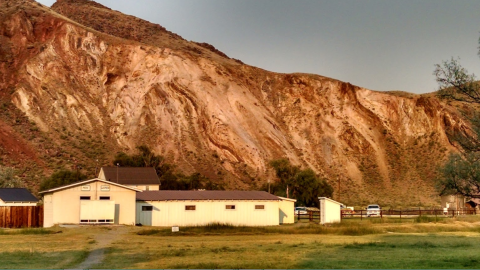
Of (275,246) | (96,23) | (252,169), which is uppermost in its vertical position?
(96,23)

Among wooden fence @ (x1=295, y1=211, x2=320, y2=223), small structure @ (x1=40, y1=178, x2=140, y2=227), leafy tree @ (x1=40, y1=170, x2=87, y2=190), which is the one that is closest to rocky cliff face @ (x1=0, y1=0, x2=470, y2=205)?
leafy tree @ (x1=40, y1=170, x2=87, y2=190)

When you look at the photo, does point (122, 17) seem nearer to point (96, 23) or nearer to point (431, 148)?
point (96, 23)

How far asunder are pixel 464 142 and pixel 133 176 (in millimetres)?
50611

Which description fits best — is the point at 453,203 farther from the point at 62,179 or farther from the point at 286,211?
the point at 62,179

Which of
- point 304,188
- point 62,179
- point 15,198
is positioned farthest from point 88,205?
point 304,188

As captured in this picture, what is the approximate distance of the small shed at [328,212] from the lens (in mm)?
52156

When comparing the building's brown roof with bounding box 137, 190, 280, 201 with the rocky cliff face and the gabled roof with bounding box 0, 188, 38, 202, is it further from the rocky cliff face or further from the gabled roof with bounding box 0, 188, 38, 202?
the rocky cliff face

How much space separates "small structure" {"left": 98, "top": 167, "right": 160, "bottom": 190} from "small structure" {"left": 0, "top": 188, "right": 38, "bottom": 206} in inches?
507

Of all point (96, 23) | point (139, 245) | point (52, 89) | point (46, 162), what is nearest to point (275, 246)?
point (139, 245)

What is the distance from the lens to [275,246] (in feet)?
98.7

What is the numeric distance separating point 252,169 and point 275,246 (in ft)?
204

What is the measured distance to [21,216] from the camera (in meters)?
46.9

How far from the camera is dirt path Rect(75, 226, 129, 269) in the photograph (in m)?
23.7

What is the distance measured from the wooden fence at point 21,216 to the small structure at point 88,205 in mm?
608
